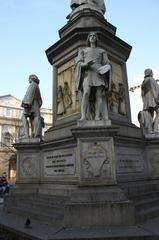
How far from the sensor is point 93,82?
7.96m

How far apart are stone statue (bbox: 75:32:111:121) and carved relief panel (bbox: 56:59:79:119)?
1.65m

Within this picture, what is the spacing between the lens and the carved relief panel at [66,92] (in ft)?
32.5

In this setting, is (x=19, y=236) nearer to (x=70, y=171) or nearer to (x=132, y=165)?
(x=70, y=171)

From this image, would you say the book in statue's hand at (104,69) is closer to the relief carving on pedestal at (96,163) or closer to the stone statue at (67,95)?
Result: the relief carving on pedestal at (96,163)

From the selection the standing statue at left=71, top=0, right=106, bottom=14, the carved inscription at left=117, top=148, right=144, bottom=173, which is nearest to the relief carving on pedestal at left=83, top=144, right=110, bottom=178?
the carved inscription at left=117, top=148, right=144, bottom=173

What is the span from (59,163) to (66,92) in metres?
2.75

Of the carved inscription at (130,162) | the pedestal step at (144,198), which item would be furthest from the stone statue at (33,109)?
the pedestal step at (144,198)

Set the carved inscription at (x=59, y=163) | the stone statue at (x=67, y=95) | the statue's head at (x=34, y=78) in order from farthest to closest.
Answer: the statue's head at (x=34, y=78) → the stone statue at (x=67, y=95) → the carved inscription at (x=59, y=163)

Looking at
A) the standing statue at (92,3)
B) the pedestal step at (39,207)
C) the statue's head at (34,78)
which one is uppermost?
the standing statue at (92,3)

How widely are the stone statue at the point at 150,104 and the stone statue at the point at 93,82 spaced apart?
3.01m

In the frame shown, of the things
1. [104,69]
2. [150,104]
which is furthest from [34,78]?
[150,104]

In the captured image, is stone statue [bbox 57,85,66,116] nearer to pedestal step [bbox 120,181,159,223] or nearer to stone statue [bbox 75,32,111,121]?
stone statue [bbox 75,32,111,121]

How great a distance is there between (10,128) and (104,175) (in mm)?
44876

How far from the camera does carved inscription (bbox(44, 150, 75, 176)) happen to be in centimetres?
846
